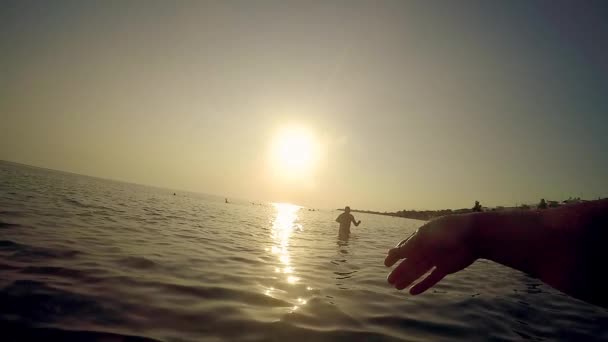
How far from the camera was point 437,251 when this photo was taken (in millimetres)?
2098

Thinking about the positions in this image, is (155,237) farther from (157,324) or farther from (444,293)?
(444,293)

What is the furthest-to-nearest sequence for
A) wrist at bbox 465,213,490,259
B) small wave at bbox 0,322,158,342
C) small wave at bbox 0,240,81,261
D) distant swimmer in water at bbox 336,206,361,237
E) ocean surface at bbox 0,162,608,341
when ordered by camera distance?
distant swimmer in water at bbox 336,206,361,237 < small wave at bbox 0,240,81,261 < ocean surface at bbox 0,162,608,341 < small wave at bbox 0,322,158,342 < wrist at bbox 465,213,490,259

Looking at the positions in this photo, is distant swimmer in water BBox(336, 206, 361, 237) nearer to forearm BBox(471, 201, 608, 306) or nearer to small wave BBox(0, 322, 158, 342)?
small wave BBox(0, 322, 158, 342)

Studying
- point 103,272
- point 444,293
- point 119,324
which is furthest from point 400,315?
point 103,272

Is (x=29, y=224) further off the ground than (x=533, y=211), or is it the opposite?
(x=533, y=211)

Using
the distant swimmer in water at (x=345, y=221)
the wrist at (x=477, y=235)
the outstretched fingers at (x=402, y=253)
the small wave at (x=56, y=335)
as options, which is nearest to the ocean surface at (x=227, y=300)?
the small wave at (x=56, y=335)

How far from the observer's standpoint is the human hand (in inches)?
79.0

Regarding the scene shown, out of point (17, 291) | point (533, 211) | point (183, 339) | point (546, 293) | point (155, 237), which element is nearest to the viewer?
point (533, 211)

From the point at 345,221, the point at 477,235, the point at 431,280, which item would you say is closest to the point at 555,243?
the point at 477,235

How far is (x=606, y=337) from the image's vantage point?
5676 mm

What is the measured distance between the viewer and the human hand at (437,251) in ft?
6.59

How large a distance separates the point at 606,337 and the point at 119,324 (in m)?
8.10

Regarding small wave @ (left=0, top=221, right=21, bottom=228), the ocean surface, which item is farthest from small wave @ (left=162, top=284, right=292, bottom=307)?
small wave @ (left=0, top=221, right=21, bottom=228)

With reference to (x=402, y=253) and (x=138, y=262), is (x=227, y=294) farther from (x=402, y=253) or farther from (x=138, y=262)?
(x=402, y=253)
